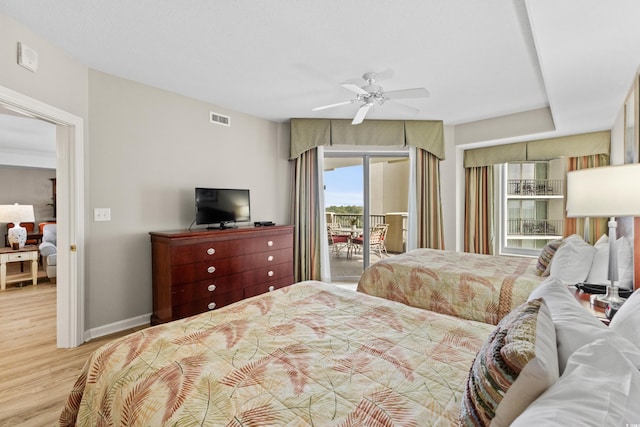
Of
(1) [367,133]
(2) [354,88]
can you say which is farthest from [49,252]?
(2) [354,88]

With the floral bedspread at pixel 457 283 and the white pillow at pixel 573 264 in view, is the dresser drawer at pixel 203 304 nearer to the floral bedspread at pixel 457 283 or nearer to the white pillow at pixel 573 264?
the floral bedspread at pixel 457 283

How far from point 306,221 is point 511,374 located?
12.8ft

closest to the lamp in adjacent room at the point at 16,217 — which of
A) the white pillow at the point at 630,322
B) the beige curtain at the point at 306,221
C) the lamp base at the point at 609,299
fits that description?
the beige curtain at the point at 306,221

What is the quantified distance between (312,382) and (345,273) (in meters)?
4.00

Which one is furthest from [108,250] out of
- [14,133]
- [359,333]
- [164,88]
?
[14,133]

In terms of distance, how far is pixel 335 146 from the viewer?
4.70 m

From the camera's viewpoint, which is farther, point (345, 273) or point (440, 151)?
point (345, 273)

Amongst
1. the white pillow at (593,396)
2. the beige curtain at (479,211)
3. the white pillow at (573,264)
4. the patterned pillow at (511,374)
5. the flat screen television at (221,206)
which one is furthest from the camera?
the beige curtain at (479,211)

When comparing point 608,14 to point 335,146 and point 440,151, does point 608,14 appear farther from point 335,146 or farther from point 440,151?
point 335,146

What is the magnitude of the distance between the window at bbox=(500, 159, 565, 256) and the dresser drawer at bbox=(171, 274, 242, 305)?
419 cm

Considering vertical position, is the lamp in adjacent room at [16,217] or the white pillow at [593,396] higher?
the lamp in adjacent room at [16,217]

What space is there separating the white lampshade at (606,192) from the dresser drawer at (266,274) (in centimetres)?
301

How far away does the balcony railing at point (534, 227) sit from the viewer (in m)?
4.61

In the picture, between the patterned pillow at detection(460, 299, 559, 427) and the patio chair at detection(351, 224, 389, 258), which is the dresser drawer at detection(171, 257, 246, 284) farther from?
the patterned pillow at detection(460, 299, 559, 427)
